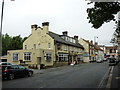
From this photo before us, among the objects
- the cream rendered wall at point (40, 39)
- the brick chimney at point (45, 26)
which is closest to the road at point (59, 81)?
the cream rendered wall at point (40, 39)

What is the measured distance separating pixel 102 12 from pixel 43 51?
89.1 feet

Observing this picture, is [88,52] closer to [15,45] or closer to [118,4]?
[15,45]

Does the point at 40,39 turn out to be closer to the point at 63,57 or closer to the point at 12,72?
the point at 63,57

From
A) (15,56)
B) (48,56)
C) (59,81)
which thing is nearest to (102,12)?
(59,81)

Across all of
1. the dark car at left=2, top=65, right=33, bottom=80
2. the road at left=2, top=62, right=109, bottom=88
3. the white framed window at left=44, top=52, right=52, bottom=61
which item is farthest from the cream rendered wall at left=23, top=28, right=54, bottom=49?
the road at left=2, top=62, right=109, bottom=88

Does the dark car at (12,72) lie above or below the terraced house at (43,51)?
below

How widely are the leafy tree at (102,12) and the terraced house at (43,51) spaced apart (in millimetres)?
23236

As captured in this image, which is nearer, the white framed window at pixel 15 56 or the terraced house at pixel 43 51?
the terraced house at pixel 43 51

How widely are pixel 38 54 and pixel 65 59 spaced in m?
13.5

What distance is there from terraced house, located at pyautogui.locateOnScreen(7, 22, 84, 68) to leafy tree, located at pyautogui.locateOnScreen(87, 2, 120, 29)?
2324 cm

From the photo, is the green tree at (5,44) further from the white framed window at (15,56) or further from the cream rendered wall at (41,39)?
the white framed window at (15,56)

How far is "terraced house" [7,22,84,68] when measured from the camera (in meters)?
38.9

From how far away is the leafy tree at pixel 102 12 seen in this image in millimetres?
12913

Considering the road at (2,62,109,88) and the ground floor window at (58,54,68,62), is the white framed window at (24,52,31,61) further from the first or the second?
the road at (2,62,109,88)
